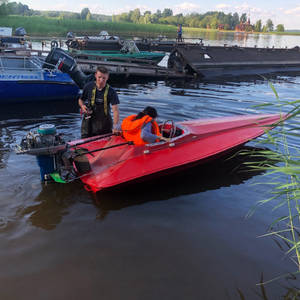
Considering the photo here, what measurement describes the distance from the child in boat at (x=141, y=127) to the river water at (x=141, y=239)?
0.91 m

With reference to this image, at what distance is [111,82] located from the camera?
1702 cm

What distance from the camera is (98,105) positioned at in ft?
18.9

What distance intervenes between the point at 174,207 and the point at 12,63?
468 inches

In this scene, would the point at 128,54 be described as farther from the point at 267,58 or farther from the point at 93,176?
the point at 93,176

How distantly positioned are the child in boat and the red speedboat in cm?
13

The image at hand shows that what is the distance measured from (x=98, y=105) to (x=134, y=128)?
101cm

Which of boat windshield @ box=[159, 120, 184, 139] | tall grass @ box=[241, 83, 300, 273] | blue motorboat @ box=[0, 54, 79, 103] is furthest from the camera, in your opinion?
blue motorboat @ box=[0, 54, 79, 103]

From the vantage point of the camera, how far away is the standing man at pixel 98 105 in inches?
222

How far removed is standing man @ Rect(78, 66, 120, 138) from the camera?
5.65 metres

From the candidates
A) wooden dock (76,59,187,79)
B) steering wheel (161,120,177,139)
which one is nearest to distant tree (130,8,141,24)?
wooden dock (76,59,187,79)

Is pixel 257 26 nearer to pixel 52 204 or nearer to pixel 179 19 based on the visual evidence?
pixel 179 19

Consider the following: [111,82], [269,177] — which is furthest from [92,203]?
[111,82]

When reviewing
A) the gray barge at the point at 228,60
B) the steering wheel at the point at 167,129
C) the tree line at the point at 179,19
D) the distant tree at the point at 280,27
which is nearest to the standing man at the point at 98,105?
the steering wheel at the point at 167,129

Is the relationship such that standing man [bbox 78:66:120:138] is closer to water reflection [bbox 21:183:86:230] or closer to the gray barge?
water reflection [bbox 21:183:86:230]
